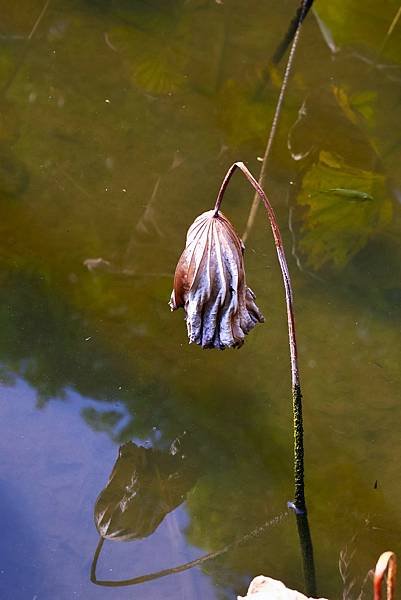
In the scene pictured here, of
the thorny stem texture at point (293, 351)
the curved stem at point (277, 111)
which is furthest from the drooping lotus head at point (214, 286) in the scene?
the curved stem at point (277, 111)

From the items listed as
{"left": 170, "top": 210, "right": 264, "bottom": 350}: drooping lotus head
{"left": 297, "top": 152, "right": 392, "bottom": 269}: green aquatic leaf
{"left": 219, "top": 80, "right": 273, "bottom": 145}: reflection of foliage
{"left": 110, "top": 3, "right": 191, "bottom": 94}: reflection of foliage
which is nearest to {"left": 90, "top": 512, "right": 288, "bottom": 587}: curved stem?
{"left": 170, "top": 210, "right": 264, "bottom": 350}: drooping lotus head

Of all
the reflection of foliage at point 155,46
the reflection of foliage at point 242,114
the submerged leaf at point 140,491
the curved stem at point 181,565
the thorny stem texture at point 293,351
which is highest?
the thorny stem texture at point 293,351

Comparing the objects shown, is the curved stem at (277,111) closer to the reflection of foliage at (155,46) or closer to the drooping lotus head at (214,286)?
the reflection of foliage at (155,46)

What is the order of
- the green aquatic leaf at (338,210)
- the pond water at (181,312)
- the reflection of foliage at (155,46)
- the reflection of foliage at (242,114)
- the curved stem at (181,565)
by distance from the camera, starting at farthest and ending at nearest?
1. the reflection of foliage at (155,46)
2. the reflection of foliage at (242,114)
3. the green aquatic leaf at (338,210)
4. the pond water at (181,312)
5. the curved stem at (181,565)

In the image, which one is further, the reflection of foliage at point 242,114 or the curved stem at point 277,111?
the reflection of foliage at point 242,114

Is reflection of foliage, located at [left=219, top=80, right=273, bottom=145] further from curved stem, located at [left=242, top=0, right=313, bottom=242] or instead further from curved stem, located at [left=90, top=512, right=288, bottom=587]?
curved stem, located at [left=90, top=512, right=288, bottom=587]

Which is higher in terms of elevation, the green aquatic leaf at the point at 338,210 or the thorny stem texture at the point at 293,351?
the thorny stem texture at the point at 293,351

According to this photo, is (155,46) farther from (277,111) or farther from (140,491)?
(140,491)
